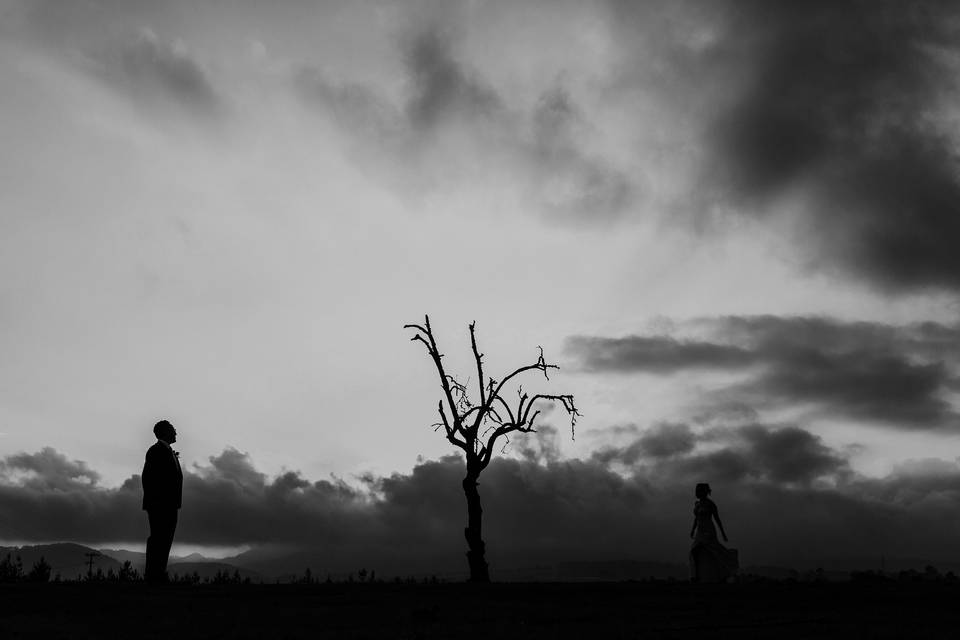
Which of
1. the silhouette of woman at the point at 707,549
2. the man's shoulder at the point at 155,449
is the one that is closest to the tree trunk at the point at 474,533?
the silhouette of woman at the point at 707,549

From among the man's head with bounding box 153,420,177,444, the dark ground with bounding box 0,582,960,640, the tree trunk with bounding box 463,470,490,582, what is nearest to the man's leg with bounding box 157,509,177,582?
the dark ground with bounding box 0,582,960,640

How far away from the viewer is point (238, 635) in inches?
571

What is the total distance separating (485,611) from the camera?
17.0 metres

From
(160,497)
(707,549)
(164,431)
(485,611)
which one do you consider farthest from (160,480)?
(707,549)

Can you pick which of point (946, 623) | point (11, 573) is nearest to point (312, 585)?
point (11, 573)

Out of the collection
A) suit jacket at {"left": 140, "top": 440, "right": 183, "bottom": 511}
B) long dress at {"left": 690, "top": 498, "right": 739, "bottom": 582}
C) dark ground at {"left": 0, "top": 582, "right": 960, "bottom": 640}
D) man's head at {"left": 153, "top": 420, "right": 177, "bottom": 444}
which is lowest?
dark ground at {"left": 0, "top": 582, "right": 960, "bottom": 640}

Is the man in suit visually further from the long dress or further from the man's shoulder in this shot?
the long dress

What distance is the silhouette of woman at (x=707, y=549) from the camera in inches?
1129

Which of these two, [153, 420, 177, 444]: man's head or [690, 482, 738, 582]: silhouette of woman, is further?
[690, 482, 738, 582]: silhouette of woman

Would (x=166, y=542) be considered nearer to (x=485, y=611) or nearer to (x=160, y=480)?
(x=160, y=480)

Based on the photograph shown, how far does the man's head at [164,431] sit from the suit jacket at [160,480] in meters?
0.17

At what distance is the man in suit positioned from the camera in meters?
23.9

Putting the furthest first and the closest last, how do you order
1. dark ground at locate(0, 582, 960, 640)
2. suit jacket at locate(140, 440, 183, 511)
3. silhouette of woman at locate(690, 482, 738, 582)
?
silhouette of woman at locate(690, 482, 738, 582) < suit jacket at locate(140, 440, 183, 511) < dark ground at locate(0, 582, 960, 640)

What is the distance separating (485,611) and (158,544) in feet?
35.0
